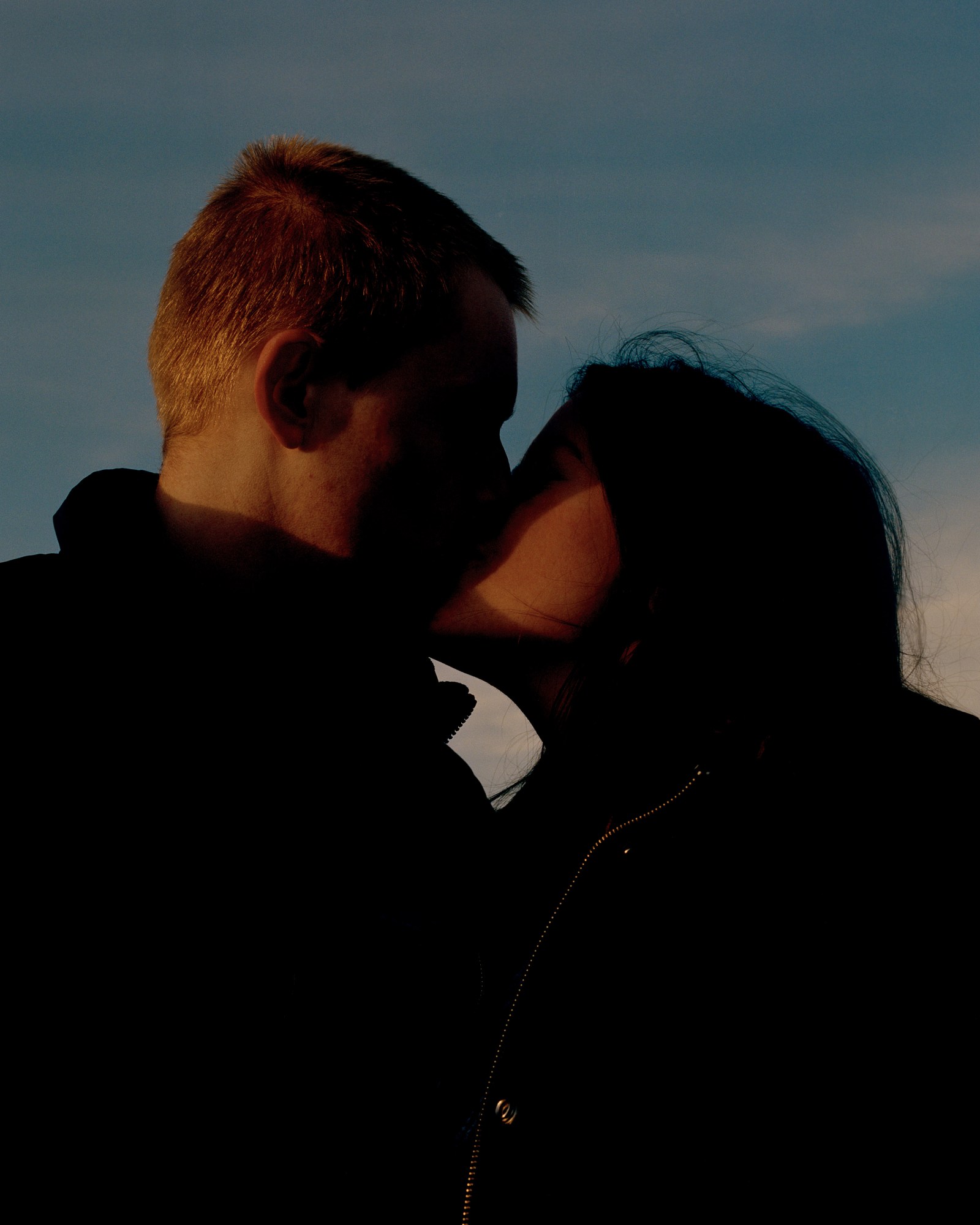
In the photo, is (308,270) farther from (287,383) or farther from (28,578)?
(28,578)

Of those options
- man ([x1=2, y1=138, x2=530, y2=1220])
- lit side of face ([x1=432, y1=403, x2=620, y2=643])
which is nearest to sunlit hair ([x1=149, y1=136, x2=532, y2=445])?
man ([x1=2, y1=138, x2=530, y2=1220])

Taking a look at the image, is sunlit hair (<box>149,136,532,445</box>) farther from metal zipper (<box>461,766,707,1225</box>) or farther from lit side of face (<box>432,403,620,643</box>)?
metal zipper (<box>461,766,707,1225</box>)

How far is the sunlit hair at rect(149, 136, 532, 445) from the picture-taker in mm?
2641

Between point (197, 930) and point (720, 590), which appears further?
point (720, 590)

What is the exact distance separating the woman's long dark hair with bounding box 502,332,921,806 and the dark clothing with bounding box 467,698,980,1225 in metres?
0.25

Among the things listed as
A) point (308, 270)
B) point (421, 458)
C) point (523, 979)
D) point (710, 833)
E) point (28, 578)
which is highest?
point (308, 270)

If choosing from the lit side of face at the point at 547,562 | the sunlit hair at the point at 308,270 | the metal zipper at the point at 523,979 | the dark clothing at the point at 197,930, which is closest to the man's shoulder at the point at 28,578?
the dark clothing at the point at 197,930

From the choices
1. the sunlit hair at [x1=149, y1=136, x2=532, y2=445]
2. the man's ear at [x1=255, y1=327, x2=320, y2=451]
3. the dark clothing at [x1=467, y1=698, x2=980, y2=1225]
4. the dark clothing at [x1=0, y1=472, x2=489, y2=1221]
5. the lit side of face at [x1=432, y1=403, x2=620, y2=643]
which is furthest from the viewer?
the lit side of face at [x1=432, y1=403, x2=620, y2=643]

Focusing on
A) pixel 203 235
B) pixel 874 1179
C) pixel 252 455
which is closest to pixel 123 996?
pixel 252 455

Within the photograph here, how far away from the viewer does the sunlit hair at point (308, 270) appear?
2.64 metres

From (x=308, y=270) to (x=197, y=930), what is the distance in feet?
5.57

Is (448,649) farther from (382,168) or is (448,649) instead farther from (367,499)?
(382,168)

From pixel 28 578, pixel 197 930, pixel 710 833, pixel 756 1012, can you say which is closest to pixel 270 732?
pixel 197 930

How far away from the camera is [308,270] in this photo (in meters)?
2.70
